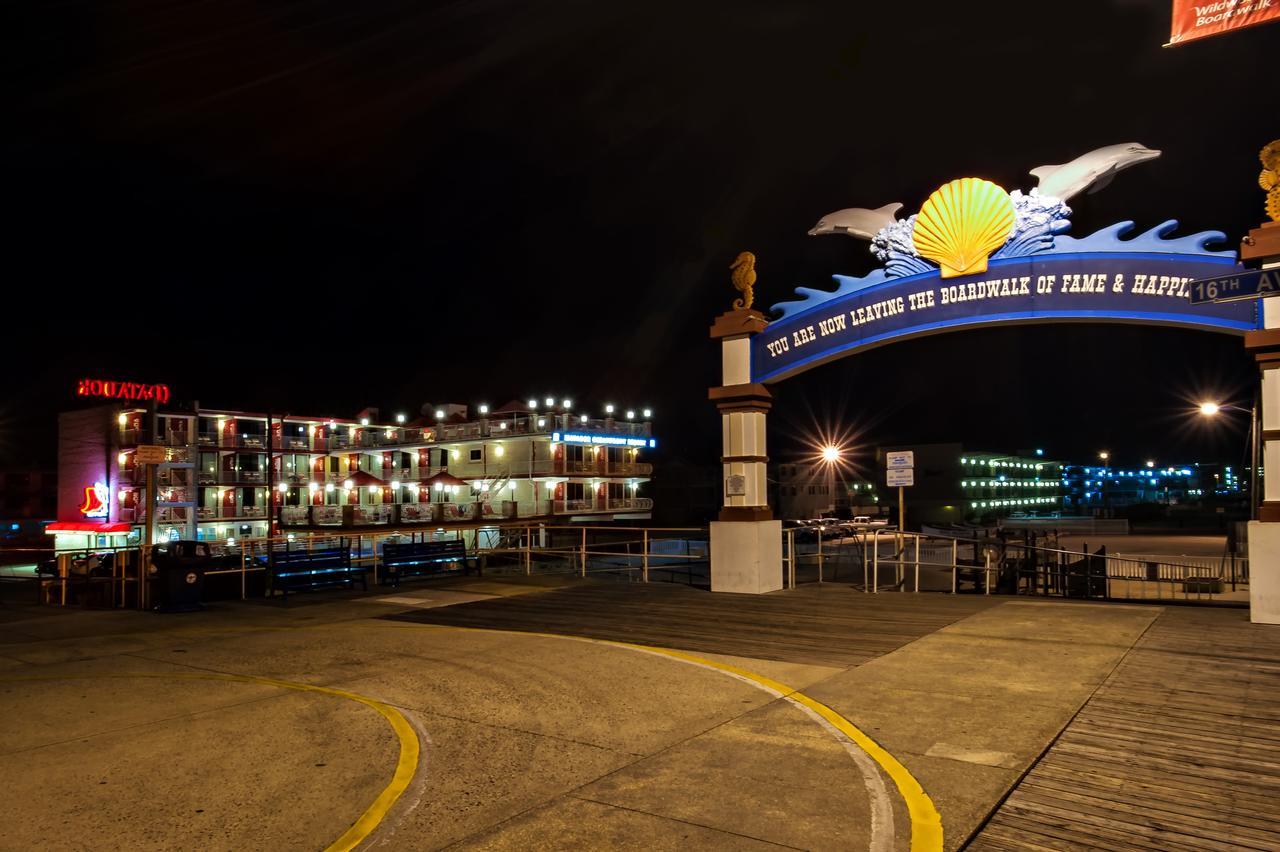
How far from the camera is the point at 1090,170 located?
490 inches

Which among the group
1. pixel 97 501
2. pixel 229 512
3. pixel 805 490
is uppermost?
pixel 97 501

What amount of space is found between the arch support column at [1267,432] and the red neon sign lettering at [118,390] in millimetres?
54391

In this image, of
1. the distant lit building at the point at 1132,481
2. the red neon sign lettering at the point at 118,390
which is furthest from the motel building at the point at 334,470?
the distant lit building at the point at 1132,481

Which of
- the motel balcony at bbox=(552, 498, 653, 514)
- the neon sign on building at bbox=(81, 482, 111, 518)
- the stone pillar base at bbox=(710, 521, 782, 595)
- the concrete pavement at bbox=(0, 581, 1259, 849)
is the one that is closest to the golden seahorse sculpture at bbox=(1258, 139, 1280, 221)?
the concrete pavement at bbox=(0, 581, 1259, 849)

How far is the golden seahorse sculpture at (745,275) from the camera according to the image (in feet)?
52.1

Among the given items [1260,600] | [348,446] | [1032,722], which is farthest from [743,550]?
[348,446]

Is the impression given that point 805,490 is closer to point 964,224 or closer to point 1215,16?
point 964,224

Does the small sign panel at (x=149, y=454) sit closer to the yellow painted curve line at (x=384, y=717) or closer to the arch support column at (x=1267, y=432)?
the yellow painted curve line at (x=384, y=717)

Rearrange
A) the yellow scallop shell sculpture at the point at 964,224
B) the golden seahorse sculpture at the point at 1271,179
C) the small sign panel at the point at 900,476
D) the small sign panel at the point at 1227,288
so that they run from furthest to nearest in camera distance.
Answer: the small sign panel at the point at 900,476
the yellow scallop shell sculpture at the point at 964,224
the golden seahorse sculpture at the point at 1271,179
the small sign panel at the point at 1227,288

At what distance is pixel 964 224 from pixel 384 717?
39.0 feet

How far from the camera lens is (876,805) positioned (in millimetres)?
4695

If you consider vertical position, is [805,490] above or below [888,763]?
below

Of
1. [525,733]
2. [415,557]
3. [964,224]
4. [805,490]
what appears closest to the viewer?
[525,733]

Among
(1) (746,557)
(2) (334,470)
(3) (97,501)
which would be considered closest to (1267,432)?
(1) (746,557)
